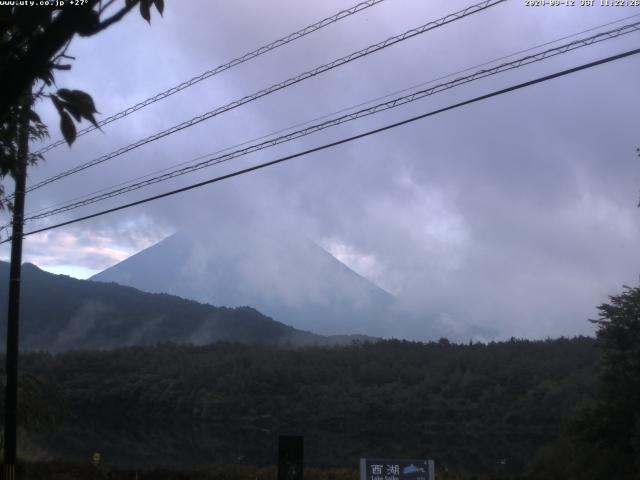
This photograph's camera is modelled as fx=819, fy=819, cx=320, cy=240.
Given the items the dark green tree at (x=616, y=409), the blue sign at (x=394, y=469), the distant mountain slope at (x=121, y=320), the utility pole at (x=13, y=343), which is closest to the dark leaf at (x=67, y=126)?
the blue sign at (x=394, y=469)

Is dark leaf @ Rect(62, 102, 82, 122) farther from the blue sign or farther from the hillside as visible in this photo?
the hillside

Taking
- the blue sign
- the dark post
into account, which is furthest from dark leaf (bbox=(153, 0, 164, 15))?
the blue sign

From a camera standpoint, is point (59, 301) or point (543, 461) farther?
point (59, 301)

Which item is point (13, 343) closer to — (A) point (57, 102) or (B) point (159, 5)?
(A) point (57, 102)

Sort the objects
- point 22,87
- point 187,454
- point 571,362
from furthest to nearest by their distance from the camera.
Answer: point 571,362 → point 187,454 → point 22,87

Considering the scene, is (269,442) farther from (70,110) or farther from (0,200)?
(70,110)

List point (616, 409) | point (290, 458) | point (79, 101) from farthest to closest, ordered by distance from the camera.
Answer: point (616, 409)
point (290, 458)
point (79, 101)

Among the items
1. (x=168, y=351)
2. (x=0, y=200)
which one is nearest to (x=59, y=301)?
(x=168, y=351)

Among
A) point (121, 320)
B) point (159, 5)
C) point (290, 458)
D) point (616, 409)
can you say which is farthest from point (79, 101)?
point (121, 320)
